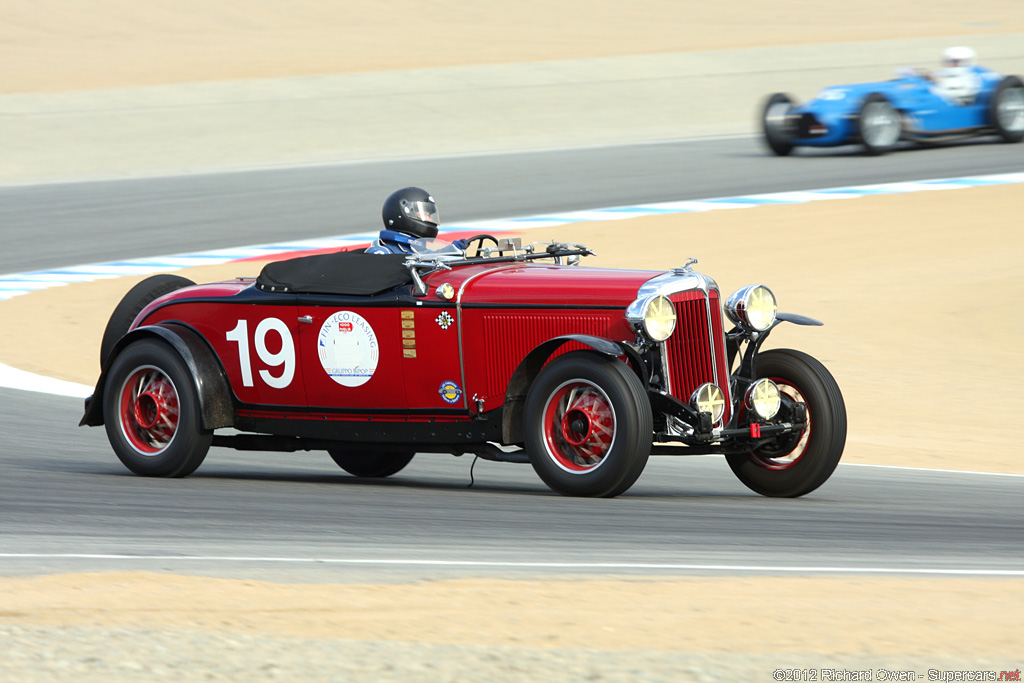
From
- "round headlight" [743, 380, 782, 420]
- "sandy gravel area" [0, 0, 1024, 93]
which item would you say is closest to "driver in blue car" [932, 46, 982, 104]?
"round headlight" [743, 380, 782, 420]

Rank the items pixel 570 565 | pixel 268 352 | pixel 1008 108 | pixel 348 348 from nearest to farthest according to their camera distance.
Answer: pixel 570 565, pixel 348 348, pixel 268 352, pixel 1008 108

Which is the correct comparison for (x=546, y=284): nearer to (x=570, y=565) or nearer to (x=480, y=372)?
(x=480, y=372)

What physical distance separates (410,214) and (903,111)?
1712 cm

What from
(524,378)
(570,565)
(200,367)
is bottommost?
(570,565)

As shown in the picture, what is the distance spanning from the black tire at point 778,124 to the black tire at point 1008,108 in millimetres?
3161

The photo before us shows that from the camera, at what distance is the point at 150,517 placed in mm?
7273

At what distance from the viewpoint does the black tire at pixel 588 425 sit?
7.27 m

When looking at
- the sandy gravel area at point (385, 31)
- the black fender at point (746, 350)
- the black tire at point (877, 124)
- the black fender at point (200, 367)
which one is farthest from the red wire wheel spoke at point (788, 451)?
the sandy gravel area at point (385, 31)

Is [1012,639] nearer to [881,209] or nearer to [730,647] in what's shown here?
[730,647]

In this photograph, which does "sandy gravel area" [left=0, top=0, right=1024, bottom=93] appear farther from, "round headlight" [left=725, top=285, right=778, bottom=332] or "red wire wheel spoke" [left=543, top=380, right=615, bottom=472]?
"red wire wheel spoke" [left=543, top=380, right=615, bottom=472]

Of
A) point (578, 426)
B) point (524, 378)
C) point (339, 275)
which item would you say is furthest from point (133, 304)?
point (578, 426)

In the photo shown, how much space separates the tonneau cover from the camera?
8133 millimetres

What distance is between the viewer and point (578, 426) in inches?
294

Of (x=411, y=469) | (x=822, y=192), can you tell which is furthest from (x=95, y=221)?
(x=411, y=469)
